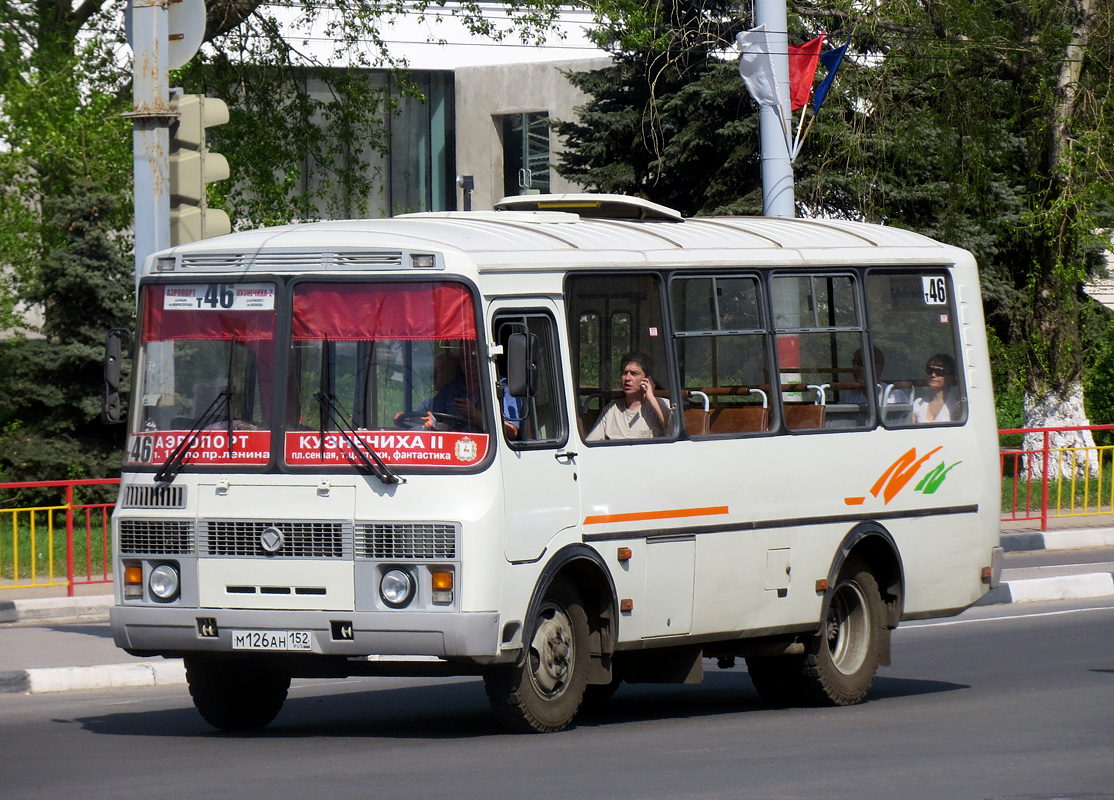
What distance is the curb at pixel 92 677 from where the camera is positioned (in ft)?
36.3

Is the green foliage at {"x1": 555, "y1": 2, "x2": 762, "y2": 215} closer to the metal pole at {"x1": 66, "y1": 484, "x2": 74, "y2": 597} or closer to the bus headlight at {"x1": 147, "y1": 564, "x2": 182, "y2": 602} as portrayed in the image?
the metal pole at {"x1": 66, "y1": 484, "x2": 74, "y2": 597}

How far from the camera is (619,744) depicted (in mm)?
8594

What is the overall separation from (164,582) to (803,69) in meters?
11.4

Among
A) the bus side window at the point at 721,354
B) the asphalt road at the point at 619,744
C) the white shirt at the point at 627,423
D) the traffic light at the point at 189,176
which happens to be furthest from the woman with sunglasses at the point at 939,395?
the traffic light at the point at 189,176

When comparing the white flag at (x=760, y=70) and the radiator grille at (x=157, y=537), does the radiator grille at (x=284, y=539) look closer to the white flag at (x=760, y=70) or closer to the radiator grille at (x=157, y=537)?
the radiator grille at (x=157, y=537)

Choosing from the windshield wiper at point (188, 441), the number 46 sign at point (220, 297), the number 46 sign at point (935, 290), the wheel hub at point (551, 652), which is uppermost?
the number 46 sign at point (935, 290)

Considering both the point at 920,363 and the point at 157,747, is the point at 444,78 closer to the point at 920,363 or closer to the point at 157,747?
the point at 920,363

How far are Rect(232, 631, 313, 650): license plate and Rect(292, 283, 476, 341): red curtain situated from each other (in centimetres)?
142

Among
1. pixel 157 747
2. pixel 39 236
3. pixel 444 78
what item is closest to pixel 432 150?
pixel 444 78

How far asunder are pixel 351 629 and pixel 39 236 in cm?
1706

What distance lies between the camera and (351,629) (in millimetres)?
8281

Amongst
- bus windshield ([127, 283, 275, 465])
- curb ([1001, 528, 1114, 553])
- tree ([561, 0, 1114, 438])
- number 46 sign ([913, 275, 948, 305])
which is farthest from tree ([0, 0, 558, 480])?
bus windshield ([127, 283, 275, 465])

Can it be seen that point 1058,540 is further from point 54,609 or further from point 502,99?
point 502,99

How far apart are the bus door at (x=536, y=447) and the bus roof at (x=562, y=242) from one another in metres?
0.28
